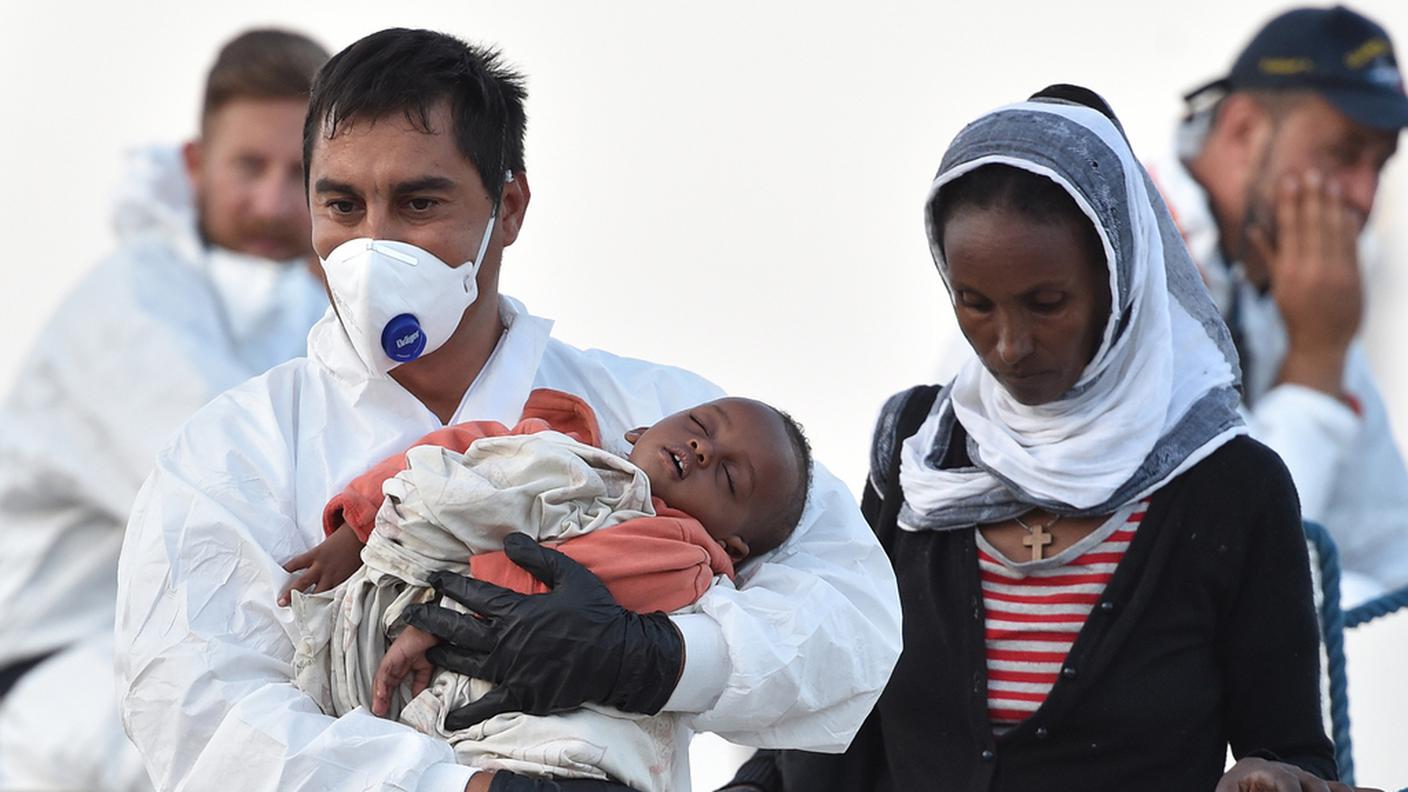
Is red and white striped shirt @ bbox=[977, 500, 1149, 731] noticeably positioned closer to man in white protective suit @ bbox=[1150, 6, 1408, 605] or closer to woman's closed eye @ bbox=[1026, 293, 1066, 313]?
woman's closed eye @ bbox=[1026, 293, 1066, 313]

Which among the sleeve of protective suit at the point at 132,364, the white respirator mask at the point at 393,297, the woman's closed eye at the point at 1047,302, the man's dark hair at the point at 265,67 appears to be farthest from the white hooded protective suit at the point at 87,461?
the woman's closed eye at the point at 1047,302

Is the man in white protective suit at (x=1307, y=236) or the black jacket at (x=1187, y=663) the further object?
the man in white protective suit at (x=1307, y=236)

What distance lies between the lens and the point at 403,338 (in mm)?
2508

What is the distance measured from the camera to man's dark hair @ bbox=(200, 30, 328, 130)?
5148 mm

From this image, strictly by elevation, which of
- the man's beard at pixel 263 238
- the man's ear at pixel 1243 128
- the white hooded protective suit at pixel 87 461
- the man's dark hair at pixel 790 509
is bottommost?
the white hooded protective suit at pixel 87 461

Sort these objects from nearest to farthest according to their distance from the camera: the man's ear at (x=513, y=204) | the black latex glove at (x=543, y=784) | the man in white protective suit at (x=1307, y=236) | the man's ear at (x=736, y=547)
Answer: the black latex glove at (x=543, y=784) → the man's ear at (x=736, y=547) → the man's ear at (x=513, y=204) → the man in white protective suit at (x=1307, y=236)

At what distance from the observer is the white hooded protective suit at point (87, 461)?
15.8 ft

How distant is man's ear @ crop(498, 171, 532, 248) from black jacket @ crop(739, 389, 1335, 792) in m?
0.87

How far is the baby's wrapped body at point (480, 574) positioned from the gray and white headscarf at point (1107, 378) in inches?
26.9

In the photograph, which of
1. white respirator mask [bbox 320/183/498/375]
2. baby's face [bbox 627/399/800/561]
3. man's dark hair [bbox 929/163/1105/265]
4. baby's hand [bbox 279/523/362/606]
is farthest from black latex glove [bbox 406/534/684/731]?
man's dark hair [bbox 929/163/1105/265]

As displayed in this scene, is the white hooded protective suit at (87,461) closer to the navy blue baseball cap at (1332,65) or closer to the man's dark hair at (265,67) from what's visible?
the man's dark hair at (265,67)

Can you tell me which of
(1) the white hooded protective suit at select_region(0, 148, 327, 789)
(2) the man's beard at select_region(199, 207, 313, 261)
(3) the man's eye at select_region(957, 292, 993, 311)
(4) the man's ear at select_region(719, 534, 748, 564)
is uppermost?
(3) the man's eye at select_region(957, 292, 993, 311)

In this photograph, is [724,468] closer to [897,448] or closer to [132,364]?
[897,448]

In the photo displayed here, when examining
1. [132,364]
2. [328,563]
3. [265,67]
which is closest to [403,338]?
[328,563]
